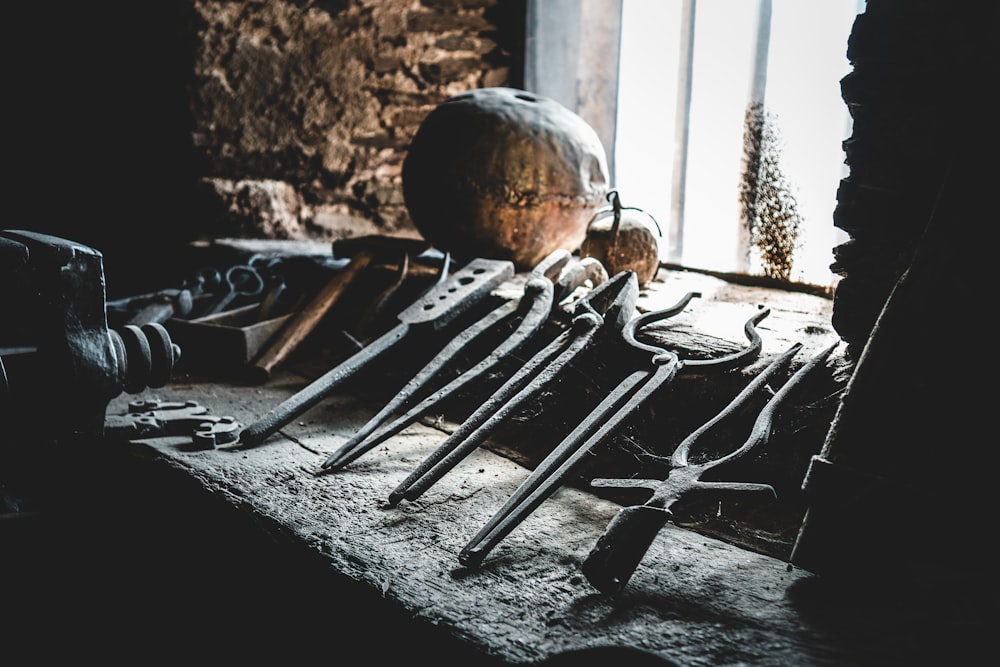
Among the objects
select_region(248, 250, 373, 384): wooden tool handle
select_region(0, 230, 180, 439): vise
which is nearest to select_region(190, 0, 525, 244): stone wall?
select_region(248, 250, 373, 384): wooden tool handle

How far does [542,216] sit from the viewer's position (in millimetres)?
2031

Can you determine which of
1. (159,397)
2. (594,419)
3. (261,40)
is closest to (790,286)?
(594,419)

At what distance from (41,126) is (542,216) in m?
1.68

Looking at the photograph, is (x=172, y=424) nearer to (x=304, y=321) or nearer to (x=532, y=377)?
(x=304, y=321)

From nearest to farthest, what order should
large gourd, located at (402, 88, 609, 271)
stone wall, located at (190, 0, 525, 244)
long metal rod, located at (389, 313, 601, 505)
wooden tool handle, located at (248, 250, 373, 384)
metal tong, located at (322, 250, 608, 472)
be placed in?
long metal rod, located at (389, 313, 601, 505), metal tong, located at (322, 250, 608, 472), wooden tool handle, located at (248, 250, 373, 384), large gourd, located at (402, 88, 609, 271), stone wall, located at (190, 0, 525, 244)

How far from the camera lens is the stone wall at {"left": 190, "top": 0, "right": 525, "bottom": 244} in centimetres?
257

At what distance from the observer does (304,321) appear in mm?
1965

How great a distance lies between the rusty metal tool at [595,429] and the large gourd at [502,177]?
0.60 m

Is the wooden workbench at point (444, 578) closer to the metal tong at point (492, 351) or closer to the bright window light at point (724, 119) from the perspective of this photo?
the metal tong at point (492, 351)

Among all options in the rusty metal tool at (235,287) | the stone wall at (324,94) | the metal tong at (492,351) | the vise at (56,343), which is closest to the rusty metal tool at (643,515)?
the metal tong at (492,351)

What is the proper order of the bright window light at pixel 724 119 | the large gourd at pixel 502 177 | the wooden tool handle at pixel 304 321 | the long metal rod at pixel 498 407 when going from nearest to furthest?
the long metal rod at pixel 498 407 → the wooden tool handle at pixel 304 321 → the large gourd at pixel 502 177 → the bright window light at pixel 724 119

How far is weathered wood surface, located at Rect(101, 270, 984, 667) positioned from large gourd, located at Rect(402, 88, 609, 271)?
69 centimetres

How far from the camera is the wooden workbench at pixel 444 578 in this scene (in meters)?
0.89

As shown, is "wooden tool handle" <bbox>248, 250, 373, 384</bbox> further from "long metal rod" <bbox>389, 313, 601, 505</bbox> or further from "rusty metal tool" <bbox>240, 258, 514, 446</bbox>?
"long metal rod" <bbox>389, 313, 601, 505</bbox>
